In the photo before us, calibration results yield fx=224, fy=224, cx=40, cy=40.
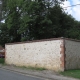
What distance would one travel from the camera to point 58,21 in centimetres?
3588

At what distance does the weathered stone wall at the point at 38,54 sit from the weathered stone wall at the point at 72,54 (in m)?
0.62

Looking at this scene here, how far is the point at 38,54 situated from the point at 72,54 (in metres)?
3.70

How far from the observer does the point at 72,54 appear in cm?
2162

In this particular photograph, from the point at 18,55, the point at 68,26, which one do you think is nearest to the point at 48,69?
the point at 18,55

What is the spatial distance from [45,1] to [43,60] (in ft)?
43.9

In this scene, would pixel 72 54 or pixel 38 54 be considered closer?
pixel 72 54

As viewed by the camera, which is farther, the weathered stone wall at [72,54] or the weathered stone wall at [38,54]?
the weathered stone wall at [38,54]

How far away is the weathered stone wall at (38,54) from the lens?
2098 cm

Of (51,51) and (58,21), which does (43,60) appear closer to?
(51,51)

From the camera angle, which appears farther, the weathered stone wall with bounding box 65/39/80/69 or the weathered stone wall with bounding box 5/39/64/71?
the weathered stone wall with bounding box 5/39/64/71

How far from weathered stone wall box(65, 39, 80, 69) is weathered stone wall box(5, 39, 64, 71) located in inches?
24.5

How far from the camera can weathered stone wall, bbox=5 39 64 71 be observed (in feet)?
68.8

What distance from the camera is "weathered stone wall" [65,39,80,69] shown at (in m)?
20.8

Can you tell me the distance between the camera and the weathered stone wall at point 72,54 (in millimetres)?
20844
